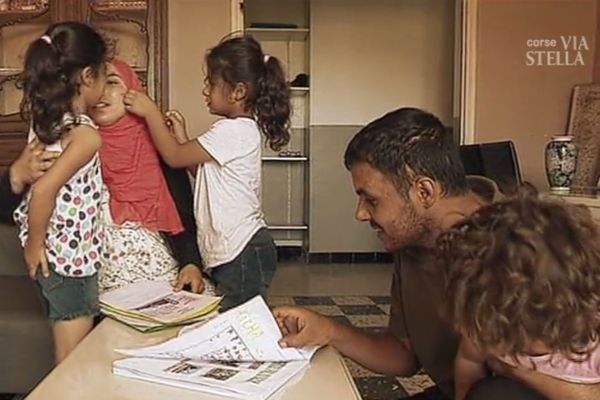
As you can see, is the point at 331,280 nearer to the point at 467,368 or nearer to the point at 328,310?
the point at 328,310

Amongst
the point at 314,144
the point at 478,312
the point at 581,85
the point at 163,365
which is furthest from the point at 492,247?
the point at 314,144

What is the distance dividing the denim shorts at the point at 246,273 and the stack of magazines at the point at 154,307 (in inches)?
11.5

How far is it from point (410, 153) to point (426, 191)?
8 cm

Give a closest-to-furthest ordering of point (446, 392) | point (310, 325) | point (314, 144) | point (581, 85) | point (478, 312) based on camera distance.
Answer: point (478, 312) < point (310, 325) < point (446, 392) < point (581, 85) < point (314, 144)

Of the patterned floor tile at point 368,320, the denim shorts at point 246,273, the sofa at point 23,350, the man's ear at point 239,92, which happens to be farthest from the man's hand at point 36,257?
the patterned floor tile at point 368,320

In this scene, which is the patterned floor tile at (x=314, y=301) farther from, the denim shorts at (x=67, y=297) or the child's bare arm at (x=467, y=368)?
the child's bare arm at (x=467, y=368)

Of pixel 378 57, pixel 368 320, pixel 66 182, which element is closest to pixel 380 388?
pixel 368 320

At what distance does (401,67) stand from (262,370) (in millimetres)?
5302

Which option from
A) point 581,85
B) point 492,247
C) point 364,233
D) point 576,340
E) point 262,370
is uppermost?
point 581,85

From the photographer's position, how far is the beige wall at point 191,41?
4.37 m

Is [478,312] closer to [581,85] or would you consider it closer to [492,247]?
[492,247]

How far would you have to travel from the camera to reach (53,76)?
74.3 inches

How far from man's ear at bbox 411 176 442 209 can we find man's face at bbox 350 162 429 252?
19mm

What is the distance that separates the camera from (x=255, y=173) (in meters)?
2.31
